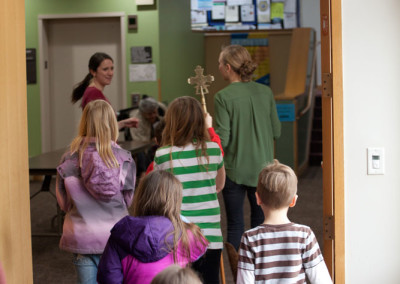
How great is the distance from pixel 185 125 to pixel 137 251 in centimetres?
99

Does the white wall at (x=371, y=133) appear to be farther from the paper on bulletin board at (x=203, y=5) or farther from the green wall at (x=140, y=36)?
the paper on bulletin board at (x=203, y=5)

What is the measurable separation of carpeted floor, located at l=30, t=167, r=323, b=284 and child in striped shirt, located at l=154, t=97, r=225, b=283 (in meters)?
1.41

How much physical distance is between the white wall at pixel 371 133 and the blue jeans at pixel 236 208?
91cm

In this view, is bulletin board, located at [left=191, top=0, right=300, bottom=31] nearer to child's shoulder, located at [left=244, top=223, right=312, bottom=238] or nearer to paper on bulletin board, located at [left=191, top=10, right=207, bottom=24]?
paper on bulletin board, located at [left=191, top=10, right=207, bottom=24]

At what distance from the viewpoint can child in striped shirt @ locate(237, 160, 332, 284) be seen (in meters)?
2.31

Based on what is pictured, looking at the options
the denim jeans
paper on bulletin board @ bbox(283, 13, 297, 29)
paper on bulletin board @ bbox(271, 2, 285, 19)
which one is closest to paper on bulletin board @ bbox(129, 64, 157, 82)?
paper on bulletin board @ bbox(271, 2, 285, 19)

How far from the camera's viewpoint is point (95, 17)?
9.06 metres

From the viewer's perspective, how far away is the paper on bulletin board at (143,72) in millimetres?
8820

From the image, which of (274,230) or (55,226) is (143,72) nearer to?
(55,226)

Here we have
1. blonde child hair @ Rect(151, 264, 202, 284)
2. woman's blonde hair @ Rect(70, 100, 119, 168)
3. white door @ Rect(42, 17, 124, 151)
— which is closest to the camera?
blonde child hair @ Rect(151, 264, 202, 284)

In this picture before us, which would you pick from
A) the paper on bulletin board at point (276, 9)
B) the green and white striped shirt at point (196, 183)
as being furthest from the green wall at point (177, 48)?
the green and white striped shirt at point (196, 183)

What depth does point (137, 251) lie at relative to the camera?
2195 millimetres

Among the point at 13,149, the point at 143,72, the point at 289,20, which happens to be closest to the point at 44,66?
the point at 143,72

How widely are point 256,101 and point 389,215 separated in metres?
1.16
